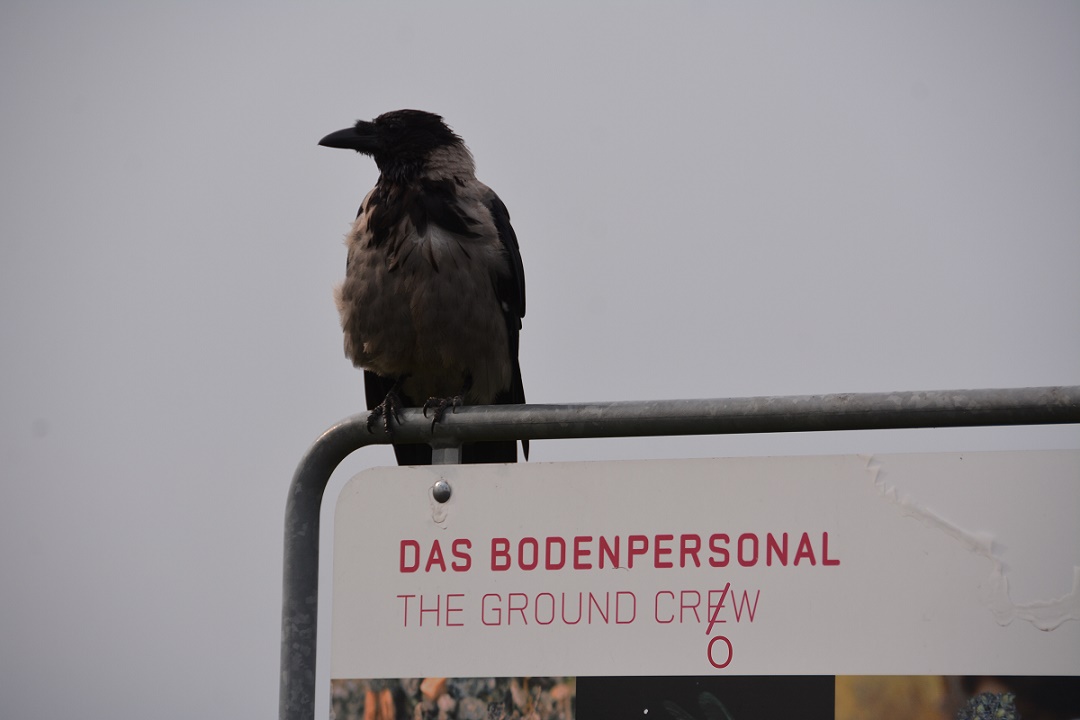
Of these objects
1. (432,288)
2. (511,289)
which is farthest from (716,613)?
(511,289)

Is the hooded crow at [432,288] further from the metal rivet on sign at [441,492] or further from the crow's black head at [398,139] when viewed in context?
the metal rivet on sign at [441,492]

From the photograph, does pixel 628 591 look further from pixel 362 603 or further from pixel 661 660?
pixel 362 603

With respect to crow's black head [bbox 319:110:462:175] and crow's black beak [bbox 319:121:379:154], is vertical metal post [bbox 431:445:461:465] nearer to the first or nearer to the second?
crow's black head [bbox 319:110:462:175]

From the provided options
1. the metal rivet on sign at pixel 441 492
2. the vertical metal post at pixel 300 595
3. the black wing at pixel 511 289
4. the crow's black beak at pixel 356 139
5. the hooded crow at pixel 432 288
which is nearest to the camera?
the vertical metal post at pixel 300 595

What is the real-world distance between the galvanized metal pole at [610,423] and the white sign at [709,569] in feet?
0.24

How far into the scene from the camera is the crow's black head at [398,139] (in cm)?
503

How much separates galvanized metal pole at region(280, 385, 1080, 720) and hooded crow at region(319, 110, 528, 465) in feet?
6.31

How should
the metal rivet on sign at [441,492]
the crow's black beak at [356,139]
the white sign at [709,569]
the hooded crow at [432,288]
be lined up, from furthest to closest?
the crow's black beak at [356,139], the hooded crow at [432,288], the metal rivet on sign at [441,492], the white sign at [709,569]

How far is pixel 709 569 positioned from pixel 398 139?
3331mm

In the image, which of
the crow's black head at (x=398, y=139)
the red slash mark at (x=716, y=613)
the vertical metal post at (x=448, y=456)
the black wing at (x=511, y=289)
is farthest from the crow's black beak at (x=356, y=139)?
the red slash mark at (x=716, y=613)

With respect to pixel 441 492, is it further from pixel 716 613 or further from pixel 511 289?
pixel 511 289

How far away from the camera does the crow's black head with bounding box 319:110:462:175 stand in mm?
5034

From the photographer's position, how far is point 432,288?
4.54 metres

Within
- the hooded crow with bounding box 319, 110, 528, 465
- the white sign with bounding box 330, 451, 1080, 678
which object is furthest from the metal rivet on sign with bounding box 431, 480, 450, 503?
the hooded crow with bounding box 319, 110, 528, 465
